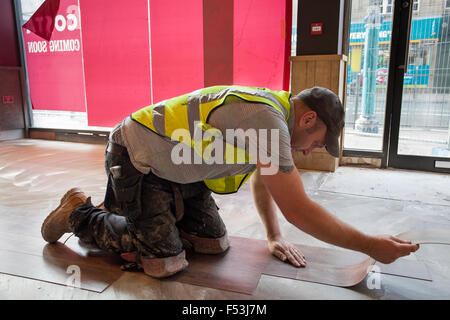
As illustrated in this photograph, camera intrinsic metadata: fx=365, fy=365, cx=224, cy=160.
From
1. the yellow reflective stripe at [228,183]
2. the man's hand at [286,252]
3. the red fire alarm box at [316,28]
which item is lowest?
the man's hand at [286,252]

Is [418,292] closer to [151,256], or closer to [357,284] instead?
[357,284]

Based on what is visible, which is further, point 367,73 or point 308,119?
point 367,73

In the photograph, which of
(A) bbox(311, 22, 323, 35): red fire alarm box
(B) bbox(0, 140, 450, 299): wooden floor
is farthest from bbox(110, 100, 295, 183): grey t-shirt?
(A) bbox(311, 22, 323, 35): red fire alarm box

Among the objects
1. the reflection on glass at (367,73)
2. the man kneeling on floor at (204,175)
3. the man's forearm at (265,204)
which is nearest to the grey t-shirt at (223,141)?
the man kneeling on floor at (204,175)

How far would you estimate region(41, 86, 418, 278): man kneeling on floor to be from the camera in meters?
1.13

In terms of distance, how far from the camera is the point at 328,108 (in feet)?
3.98

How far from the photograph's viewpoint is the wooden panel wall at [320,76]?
3076 mm

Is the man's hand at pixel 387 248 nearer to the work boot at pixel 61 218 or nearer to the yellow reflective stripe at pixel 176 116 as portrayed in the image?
the yellow reflective stripe at pixel 176 116

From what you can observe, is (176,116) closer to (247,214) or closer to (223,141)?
(223,141)

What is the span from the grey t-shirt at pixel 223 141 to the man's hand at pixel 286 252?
0.40 metres

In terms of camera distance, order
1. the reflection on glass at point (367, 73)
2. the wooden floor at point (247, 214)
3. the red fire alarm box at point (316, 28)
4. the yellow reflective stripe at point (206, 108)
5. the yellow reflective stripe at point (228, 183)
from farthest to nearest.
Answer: the reflection on glass at point (367, 73) → the red fire alarm box at point (316, 28) → the yellow reflective stripe at point (228, 183) → the wooden floor at point (247, 214) → the yellow reflective stripe at point (206, 108)

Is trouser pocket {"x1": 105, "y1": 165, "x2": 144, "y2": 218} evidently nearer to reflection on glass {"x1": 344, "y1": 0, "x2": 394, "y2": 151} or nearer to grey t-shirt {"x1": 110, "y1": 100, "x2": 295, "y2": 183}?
grey t-shirt {"x1": 110, "y1": 100, "x2": 295, "y2": 183}

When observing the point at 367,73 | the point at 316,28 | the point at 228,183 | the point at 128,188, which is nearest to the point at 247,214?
the point at 228,183

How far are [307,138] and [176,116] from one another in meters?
0.47
